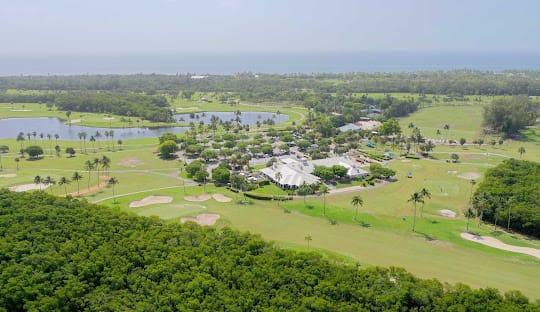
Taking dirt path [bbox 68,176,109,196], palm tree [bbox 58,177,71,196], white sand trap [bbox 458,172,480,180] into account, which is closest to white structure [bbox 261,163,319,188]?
white sand trap [bbox 458,172,480,180]

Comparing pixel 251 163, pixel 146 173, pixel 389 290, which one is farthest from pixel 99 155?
pixel 389 290

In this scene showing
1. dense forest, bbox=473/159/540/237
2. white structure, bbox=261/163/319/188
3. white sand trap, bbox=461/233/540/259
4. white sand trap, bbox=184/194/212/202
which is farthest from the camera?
white structure, bbox=261/163/319/188

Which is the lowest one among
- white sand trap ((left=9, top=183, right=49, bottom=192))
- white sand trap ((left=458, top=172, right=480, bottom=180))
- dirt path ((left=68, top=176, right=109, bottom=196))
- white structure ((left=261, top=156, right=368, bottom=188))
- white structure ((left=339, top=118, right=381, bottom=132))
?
dirt path ((left=68, top=176, right=109, bottom=196))

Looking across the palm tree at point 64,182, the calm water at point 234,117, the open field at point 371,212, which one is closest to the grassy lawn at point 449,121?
the open field at point 371,212

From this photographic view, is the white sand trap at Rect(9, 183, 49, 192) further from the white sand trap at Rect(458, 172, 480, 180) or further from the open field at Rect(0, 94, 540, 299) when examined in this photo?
the white sand trap at Rect(458, 172, 480, 180)

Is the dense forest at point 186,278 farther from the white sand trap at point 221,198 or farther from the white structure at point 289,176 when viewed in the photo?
the white structure at point 289,176
